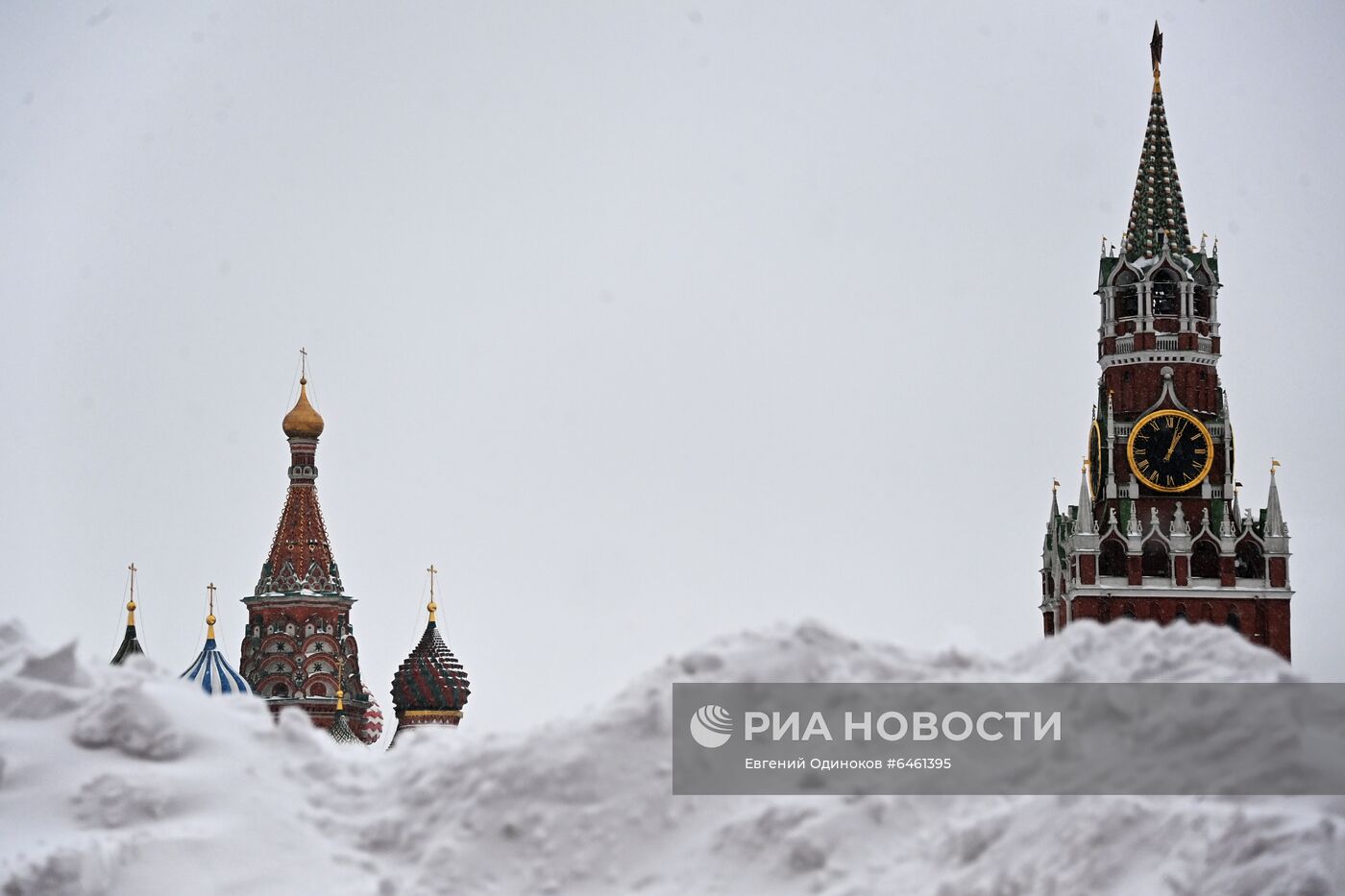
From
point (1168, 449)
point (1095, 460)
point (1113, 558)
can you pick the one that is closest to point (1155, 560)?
point (1113, 558)

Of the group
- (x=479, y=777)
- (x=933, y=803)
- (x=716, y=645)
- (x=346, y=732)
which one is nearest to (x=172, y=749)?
(x=479, y=777)

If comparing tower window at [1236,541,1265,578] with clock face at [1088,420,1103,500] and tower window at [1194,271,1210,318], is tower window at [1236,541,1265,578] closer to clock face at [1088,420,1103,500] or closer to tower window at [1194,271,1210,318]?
clock face at [1088,420,1103,500]

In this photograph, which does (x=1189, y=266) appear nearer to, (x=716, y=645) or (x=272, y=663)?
(x=272, y=663)

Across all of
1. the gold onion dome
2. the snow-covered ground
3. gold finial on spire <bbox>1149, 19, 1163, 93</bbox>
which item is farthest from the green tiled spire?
the snow-covered ground

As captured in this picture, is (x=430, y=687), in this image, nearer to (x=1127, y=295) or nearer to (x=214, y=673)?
(x=214, y=673)

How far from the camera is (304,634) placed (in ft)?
281

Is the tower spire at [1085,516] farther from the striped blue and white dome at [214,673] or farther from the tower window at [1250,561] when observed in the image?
the striped blue and white dome at [214,673]

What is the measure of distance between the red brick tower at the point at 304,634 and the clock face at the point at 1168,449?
92.2ft

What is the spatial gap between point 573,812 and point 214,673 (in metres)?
56.1

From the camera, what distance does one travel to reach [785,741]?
2392cm

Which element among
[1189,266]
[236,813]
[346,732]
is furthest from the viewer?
[346,732]

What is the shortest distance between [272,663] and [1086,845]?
65.7 m

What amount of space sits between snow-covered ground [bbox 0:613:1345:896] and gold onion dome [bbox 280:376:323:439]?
65.9 metres

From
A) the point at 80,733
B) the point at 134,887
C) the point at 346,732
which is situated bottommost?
the point at 134,887
